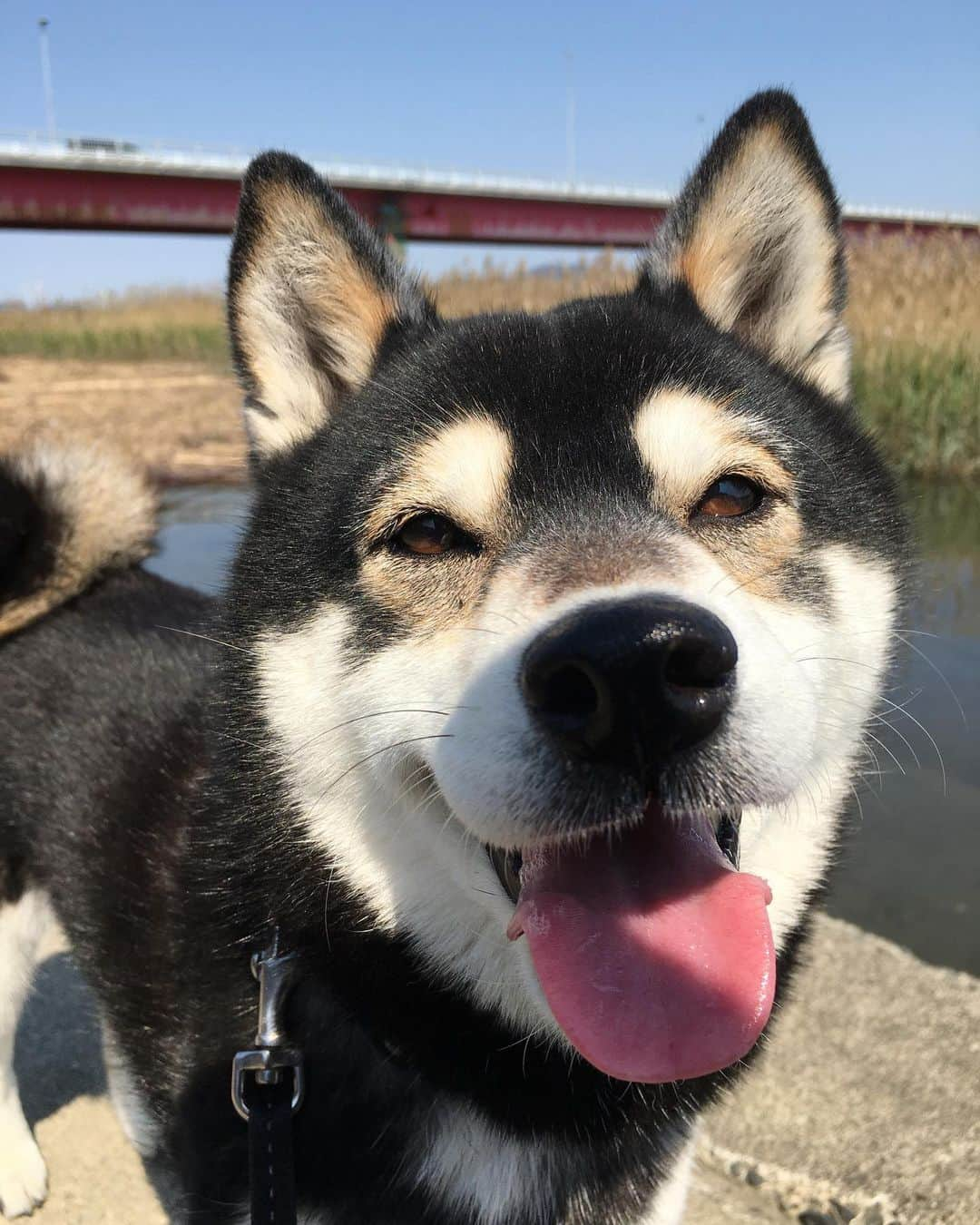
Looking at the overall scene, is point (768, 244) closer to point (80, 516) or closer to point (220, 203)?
point (80, 516)

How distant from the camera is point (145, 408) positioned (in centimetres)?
1436

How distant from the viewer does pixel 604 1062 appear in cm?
Result: 131

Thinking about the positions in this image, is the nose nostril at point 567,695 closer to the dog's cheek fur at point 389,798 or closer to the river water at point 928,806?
the dog's cheek fur at point 389,798

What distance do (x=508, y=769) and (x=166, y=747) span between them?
1.24 meters

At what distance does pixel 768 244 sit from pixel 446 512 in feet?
3.16

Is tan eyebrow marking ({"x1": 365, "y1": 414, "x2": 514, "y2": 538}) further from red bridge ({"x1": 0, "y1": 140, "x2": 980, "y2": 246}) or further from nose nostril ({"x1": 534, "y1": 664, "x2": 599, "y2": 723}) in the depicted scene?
red bridge ({"x1": 0, "y1": 140, "x2": 980, "y2": 246})

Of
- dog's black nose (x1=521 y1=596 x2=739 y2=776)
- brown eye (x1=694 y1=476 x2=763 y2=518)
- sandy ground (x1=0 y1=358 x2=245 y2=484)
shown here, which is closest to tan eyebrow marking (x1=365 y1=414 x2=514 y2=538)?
brown eye (x1=694 y1=476 x2=763 y2=518)

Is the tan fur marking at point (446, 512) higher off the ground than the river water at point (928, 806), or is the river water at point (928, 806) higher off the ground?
the tan fur marking at point (446, 512)

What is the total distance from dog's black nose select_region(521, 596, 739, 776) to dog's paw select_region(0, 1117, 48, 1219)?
1956 mm

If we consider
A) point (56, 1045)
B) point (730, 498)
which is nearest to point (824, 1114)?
point (730, 498)

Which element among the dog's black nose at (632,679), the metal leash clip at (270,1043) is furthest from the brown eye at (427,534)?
the metal leash clip at (270,1043)

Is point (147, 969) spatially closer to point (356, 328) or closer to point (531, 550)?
point (531, 550)

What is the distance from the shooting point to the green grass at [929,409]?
791cm

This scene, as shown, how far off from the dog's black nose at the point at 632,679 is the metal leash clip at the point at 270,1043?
0.75 m
